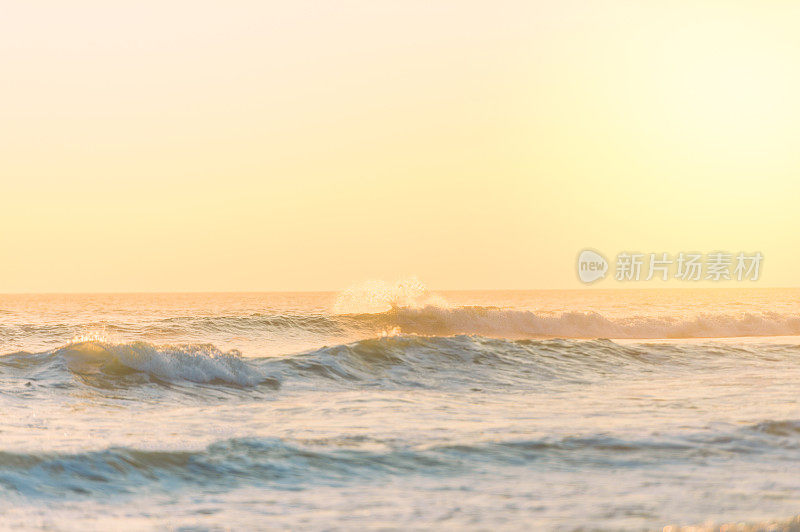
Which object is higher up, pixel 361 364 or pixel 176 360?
pixel 176 360

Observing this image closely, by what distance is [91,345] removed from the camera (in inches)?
634

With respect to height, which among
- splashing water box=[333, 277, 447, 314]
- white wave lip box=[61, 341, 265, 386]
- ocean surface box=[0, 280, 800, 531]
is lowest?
ocean surface box=[0, 280, 800, 531]

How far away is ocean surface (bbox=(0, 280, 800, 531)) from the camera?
601 centimetres

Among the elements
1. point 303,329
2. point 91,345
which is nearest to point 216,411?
point 91,345

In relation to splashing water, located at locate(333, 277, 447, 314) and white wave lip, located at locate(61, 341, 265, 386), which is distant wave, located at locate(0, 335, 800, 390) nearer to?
white wave lip, located at locate(61, 341, 265, 386)

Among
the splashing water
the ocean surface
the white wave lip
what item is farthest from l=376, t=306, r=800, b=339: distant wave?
the white wave lip

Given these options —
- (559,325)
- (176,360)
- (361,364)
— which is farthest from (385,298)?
(176,360)

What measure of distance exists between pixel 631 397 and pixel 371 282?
22.3m

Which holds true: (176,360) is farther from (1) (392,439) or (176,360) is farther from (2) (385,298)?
(2) (385,298)

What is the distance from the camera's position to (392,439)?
8555 millimetres

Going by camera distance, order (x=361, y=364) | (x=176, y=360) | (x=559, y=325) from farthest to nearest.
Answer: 1. (x=559, y=325)
2. (x=361, y=364)
3. (x=176, y=360)

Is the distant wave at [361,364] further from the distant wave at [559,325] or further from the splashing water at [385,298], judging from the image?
the splashing water at [385,298]

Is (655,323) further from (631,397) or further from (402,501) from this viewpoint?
(402,501)

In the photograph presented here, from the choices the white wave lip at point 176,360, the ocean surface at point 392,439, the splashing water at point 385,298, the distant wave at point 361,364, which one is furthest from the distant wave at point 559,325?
the white wave lip at point 176,360
